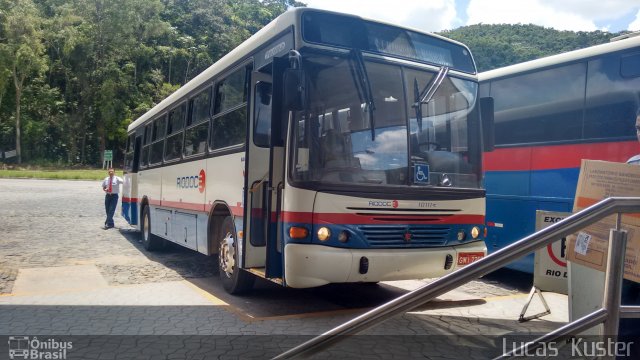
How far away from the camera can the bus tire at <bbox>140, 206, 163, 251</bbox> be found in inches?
447

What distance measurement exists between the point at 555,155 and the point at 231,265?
16.2ft

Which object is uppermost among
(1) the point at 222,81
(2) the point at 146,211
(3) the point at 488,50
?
(3) the point at 488,50

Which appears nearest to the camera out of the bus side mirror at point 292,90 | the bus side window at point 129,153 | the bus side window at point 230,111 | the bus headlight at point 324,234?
the bus side mirror at point 292,90

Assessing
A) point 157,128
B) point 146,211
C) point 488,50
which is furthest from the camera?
point 488,50

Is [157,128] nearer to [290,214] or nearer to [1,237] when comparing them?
[1,237]

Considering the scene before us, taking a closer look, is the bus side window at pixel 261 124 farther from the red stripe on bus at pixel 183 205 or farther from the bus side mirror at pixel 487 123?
the bus side mirror at pixel 487 123

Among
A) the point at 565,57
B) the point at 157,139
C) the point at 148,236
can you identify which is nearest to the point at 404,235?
the point at 565,57

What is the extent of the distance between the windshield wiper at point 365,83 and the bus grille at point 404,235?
952 mm

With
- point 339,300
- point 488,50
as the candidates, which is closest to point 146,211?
point 339,300

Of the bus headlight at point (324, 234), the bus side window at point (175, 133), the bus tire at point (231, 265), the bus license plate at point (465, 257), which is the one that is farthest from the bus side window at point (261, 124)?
the bus side window at point (175, 133)

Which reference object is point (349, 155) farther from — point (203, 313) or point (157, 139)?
point (157, 139)

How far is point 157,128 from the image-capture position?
11.1 metres

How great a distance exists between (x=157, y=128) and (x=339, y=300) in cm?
609

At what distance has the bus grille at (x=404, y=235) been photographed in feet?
18.1
